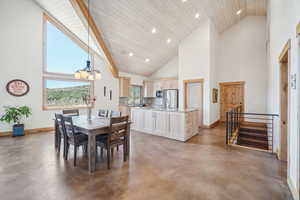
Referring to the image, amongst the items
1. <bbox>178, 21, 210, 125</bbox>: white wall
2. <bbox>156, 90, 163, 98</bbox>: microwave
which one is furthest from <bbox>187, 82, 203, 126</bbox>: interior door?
<bbox>156, 90, 163, 98</bbox>: microwave

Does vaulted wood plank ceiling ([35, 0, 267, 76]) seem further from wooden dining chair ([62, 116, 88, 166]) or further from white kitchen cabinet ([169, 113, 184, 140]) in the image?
wooden dining chair ([62, 116, 88, 166])

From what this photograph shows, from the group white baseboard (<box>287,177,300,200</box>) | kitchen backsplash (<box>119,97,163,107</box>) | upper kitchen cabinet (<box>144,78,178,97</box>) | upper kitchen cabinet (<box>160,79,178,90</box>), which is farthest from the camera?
kitchen backsplash (<box>119,97,163,107</box>)

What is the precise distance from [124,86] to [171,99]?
2721 millimetres

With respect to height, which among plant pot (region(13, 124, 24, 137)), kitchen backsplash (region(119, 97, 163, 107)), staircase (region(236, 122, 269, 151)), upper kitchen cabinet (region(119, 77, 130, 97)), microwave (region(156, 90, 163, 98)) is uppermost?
upper kitchen cabinet (region(119, 77, 130, 97))

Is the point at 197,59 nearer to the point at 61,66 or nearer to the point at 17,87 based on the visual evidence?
the point at 61,66

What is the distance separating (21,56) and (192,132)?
20.9 feet

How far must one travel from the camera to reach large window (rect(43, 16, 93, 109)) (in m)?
5.40

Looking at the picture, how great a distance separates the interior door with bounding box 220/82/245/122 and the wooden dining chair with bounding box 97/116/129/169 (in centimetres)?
607

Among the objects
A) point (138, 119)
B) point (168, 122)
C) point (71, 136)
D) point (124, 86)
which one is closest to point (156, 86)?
point (124, 86)

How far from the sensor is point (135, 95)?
9.03 m

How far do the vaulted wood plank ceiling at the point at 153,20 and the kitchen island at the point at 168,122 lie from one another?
10.2 ft

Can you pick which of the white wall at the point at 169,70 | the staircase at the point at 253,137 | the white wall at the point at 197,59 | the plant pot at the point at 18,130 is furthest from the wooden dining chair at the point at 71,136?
the white wall at the point at 169,70

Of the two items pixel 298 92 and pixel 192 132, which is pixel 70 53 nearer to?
pixel 192 132

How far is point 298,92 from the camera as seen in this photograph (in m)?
1.76
